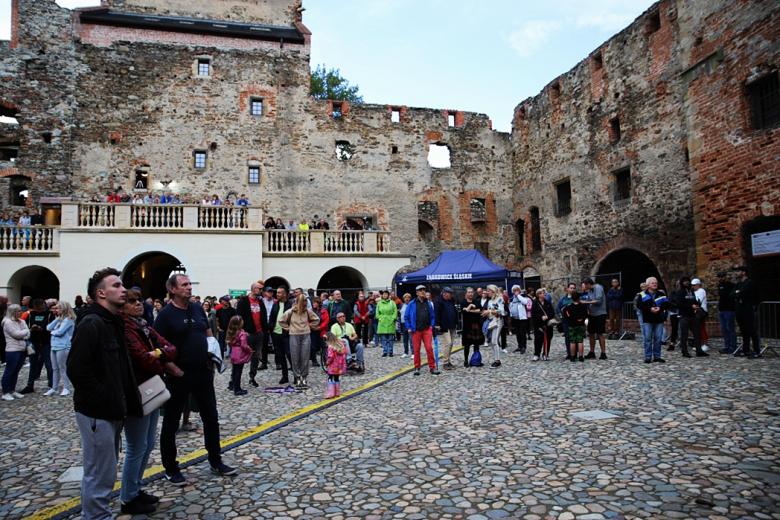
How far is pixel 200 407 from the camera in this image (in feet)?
15.3

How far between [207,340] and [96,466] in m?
1.54

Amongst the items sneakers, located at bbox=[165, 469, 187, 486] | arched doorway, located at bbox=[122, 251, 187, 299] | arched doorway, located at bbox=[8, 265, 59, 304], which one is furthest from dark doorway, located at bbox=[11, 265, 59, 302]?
sneakers, located at bbox=[165, 469, 187, 486]

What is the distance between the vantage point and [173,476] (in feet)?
14.4

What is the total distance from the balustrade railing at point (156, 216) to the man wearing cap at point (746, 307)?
56.4ft

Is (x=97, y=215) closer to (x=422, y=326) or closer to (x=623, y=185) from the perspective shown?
(x=422, y=326)

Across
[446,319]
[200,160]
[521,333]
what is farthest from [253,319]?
[200,160]

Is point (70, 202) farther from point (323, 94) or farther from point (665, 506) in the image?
point (323, 94)

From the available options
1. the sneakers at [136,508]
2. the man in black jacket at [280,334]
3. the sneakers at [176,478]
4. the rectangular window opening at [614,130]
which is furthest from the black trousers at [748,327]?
the rectangular window opening at [614,130]

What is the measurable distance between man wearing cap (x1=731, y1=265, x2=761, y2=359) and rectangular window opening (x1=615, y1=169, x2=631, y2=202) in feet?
35.0

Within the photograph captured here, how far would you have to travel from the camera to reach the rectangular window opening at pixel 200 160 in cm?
2552

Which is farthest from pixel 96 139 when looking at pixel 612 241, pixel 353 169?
pixel 612 241

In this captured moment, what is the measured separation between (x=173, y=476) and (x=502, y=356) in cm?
939

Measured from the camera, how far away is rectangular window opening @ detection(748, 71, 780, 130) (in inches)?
508

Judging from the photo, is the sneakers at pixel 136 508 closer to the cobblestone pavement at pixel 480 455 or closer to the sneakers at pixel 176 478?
the cobblestone pavement at pixel 480 455
